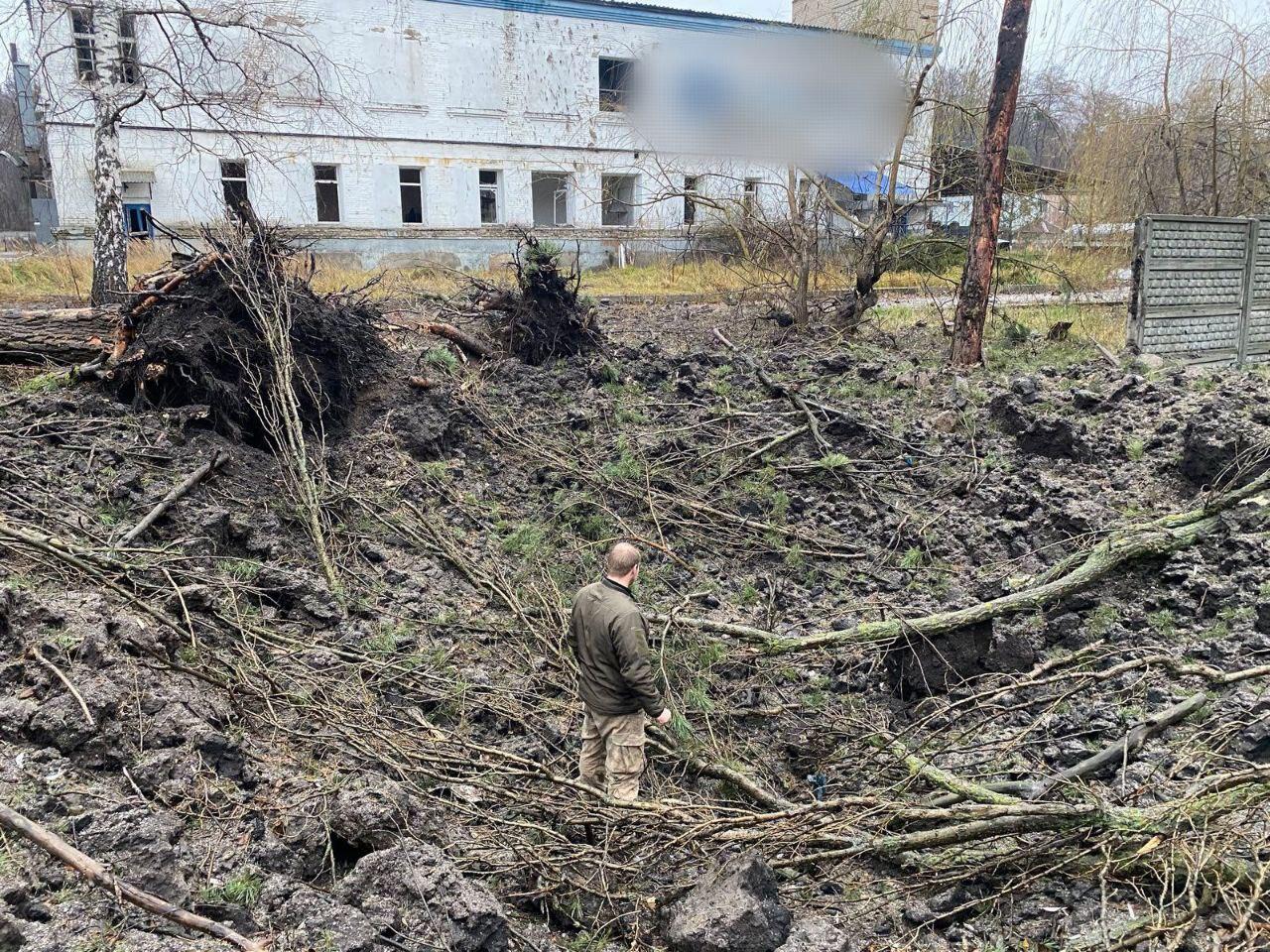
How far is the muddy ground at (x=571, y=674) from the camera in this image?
3336mm

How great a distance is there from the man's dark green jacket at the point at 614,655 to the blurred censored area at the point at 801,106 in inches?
420

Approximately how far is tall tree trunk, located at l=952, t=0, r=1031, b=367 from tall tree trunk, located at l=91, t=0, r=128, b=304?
993 centimetres

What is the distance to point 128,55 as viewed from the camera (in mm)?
11125

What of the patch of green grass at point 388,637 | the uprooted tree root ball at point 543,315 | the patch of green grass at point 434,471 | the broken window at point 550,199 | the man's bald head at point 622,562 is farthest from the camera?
the broken window at point 550,199

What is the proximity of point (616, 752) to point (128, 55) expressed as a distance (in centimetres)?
1128

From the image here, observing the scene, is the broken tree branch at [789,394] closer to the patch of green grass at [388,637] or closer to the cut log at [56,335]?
the patch of green grass at [388,637]

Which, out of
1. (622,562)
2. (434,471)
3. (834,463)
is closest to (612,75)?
(434,471)

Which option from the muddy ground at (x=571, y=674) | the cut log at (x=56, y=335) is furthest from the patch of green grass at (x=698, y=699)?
the cut log at (x=56, y=335)

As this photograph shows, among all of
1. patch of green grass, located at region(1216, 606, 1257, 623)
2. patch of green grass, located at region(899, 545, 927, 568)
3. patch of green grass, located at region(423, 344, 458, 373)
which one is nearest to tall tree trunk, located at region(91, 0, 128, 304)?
patch of green grass, located at region(423, 344, 458, 373)

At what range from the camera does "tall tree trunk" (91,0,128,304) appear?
9.97 metres

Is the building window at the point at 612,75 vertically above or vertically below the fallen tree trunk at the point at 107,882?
above

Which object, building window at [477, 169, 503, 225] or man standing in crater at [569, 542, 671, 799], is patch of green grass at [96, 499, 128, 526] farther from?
building window at [477, 169, 503, 225]

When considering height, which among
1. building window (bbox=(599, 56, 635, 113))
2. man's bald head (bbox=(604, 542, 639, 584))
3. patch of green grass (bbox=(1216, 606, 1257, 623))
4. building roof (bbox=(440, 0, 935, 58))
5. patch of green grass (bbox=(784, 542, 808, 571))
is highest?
building roof (bbox=(440, 0, 935, 58))

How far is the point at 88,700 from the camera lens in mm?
4043
